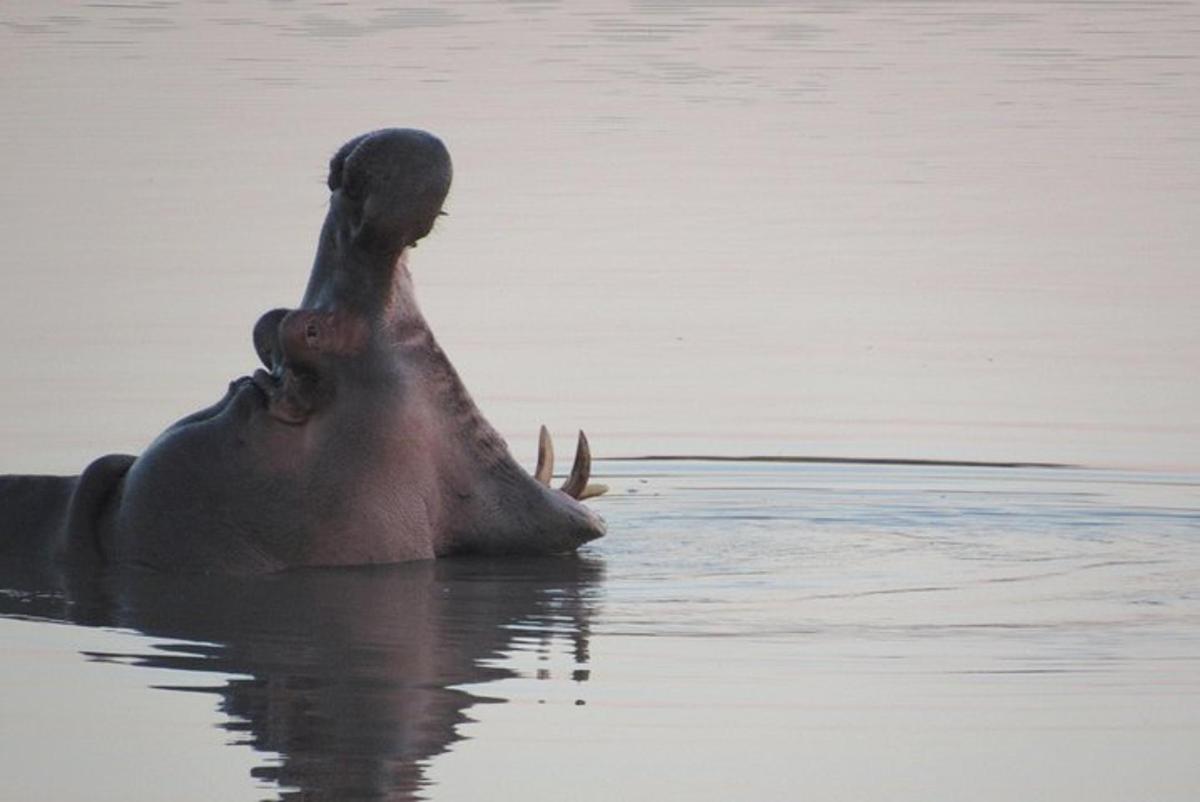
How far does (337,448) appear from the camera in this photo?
8.26 m

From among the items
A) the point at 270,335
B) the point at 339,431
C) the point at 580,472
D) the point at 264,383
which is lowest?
the point at 580,472

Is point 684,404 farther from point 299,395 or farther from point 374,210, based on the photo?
point 374,210

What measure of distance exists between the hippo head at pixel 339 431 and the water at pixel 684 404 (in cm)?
14

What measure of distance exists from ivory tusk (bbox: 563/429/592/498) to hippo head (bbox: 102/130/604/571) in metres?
0.50

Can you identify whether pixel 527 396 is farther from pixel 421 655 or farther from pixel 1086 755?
pixel 1086 755

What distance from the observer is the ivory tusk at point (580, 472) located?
A: 898cm

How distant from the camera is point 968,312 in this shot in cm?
1381

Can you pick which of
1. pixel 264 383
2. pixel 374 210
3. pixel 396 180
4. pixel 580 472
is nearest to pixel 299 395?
pixel 264 383

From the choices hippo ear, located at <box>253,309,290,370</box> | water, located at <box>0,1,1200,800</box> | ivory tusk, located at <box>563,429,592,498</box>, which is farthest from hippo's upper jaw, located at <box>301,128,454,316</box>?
ivory tusk, located at <box>563,429,592,498</box>

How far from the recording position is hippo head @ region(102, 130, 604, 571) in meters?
8.12

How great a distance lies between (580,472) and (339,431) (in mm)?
1008

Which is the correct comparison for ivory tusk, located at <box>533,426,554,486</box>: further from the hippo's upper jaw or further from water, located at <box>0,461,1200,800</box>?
the hippo's upper jaw

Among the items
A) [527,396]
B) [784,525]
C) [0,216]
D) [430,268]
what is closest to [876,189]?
[430,268]

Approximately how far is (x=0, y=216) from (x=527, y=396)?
549cm
